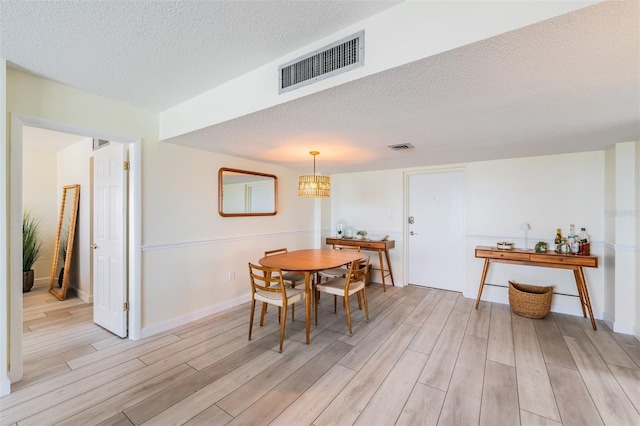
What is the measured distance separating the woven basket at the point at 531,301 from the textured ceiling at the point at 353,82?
5.95ft

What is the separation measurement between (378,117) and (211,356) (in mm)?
2500

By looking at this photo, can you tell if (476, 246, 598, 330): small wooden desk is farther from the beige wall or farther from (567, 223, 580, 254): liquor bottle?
the beige wall

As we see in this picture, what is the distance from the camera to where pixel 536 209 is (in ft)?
11.4

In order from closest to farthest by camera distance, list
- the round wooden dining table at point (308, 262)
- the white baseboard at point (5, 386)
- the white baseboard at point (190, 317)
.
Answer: the white baseboard at point (5, 386)
the round wooden dining table at point (308, 262)
the white baseboard at point (190, 317)

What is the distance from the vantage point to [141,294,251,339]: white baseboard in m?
2.70

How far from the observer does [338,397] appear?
1.79 meters

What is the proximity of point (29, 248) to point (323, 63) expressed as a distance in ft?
17.0

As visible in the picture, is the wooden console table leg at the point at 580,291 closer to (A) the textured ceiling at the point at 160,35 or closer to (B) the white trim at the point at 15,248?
→ (A) the textured ceiling at the point at 160,35

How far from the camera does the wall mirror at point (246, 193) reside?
344cm

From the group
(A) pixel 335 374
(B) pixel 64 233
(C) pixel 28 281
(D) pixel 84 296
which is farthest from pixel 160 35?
(C) pixel 28 281

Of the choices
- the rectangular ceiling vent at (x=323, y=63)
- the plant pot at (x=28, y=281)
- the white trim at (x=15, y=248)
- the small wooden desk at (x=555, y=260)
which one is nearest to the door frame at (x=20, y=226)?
the white trim at (x=15, y=248)

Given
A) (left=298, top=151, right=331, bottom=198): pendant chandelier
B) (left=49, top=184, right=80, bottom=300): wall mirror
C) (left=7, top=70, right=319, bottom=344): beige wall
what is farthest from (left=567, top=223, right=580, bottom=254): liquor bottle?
(left=49, top=184, right=80, bottom=300): wall mirror

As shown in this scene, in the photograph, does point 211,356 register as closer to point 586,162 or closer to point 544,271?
point 544,271

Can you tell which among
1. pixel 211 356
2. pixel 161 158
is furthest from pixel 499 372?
pixel 161 158
